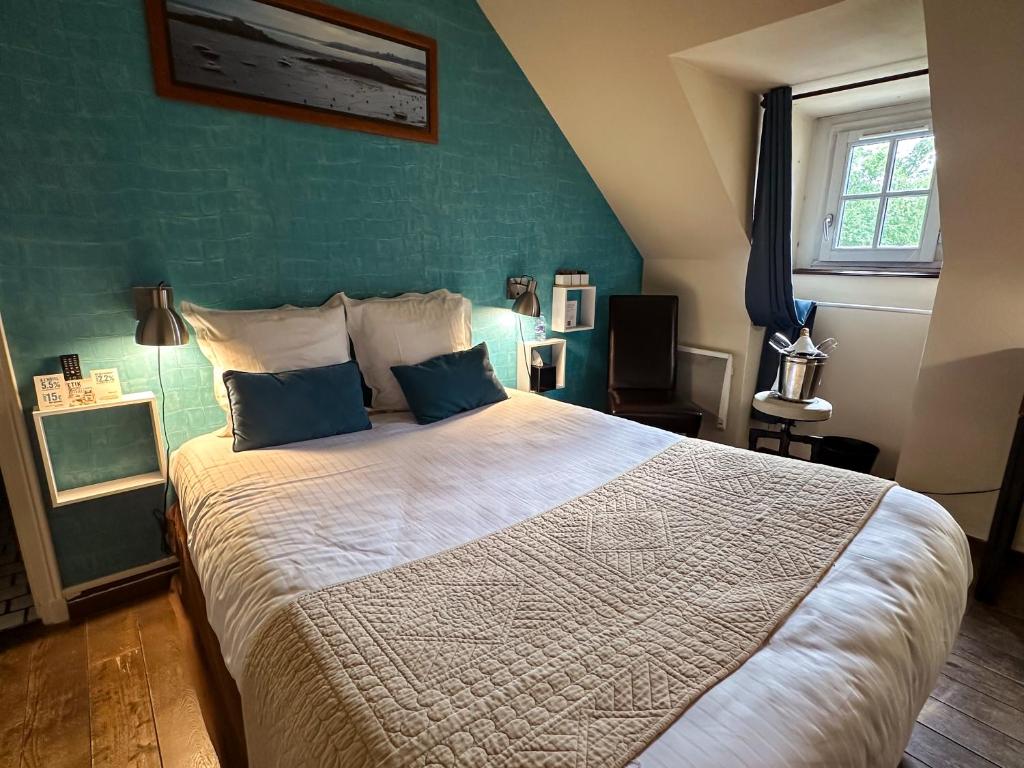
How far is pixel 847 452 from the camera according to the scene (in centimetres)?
306

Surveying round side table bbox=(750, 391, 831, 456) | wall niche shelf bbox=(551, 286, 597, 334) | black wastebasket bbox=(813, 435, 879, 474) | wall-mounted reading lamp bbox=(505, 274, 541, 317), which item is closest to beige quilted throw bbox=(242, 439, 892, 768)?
round side table bbox=(750, 391, 831, 456)

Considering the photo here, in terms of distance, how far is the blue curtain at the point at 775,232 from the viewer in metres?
2.79

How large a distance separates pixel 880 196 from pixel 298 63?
10.3 ft

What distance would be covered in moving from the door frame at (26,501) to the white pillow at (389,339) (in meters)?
1.17

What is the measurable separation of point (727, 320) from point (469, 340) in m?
1.85

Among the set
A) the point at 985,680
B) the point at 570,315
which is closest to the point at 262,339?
the point at 570,315

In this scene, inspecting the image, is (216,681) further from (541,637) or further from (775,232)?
(775,232)

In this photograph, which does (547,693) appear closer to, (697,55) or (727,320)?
(697,55)

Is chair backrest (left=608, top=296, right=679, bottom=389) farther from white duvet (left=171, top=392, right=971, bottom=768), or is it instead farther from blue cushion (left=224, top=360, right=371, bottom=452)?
blue cushion (left=224, top=360, right=371, bottom=452)

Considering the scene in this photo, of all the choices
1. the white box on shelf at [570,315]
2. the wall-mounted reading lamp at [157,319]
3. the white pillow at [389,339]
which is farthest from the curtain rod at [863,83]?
the wall-mounted reading lamp at [157,319]

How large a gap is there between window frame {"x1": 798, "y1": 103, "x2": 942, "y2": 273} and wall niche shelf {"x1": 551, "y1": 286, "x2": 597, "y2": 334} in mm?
1374

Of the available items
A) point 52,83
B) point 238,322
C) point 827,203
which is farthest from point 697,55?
point 52,83

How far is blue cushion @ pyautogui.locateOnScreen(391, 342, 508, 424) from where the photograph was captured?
2250 millimetres

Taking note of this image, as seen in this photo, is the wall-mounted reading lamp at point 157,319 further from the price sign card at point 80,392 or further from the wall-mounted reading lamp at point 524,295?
the wall-mounted reading lamp at point 524,295
